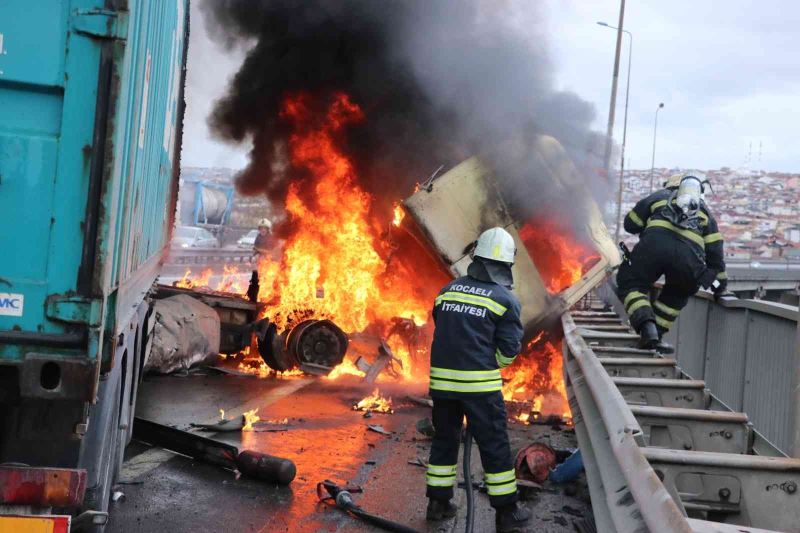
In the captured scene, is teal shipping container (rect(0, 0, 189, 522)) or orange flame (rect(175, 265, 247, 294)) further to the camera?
orange flame (rect(175, 265, 247, 294))

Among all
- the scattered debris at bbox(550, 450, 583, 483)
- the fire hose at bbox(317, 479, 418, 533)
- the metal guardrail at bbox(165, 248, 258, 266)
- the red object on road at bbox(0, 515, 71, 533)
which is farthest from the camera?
the metal guardrail at bbox(165, 248, 258, 266)

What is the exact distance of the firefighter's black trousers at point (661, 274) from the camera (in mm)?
6691

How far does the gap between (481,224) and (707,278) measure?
297cm

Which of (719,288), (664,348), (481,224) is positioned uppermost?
(481,224)

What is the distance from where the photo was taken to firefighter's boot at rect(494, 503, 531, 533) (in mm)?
4957

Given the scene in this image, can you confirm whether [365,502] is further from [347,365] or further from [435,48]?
[435,48]

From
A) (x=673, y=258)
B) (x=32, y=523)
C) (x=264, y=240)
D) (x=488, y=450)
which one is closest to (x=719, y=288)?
(x=673, y=258)

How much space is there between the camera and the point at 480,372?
4996 mm

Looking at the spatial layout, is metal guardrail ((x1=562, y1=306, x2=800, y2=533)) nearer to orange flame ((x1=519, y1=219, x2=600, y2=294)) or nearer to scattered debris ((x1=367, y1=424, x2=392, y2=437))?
scattered debris ((x1=367, y1=424, x2=392, y2=437))

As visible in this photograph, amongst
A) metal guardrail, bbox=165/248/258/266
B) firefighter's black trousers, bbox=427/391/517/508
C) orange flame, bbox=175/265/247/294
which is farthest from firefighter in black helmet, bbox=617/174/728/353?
metal guardrail, bbox=165/248/258/266

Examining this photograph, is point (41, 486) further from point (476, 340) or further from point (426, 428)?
point (426, 428)

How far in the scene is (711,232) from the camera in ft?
22.5

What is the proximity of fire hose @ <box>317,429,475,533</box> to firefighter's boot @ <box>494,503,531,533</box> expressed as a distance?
0.59ft

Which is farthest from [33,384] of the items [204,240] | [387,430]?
[204,240]
